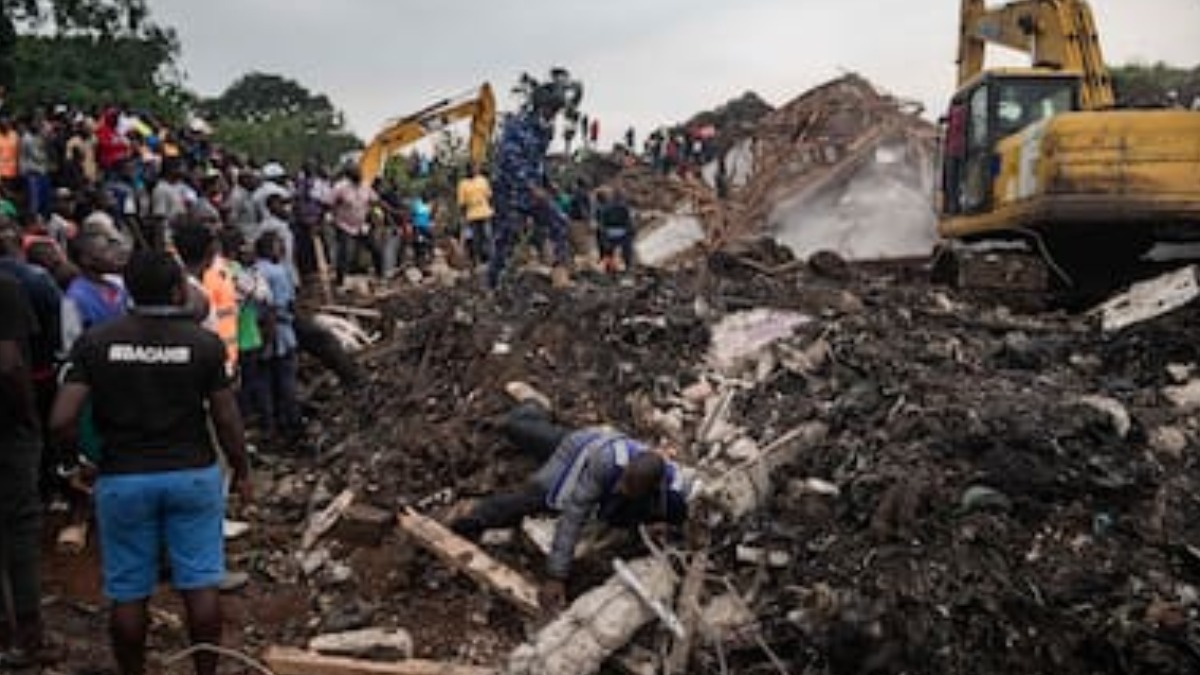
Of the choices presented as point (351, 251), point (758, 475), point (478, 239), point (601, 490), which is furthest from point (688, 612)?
point (478, 239)

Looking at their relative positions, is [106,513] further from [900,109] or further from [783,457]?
[900,109]

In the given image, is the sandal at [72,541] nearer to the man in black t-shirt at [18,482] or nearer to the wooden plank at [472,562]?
the man in black t-shirt at [18,482]

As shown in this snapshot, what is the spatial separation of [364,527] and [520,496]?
982 mm

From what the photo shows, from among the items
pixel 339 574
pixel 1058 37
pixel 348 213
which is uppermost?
pixel 1058 37

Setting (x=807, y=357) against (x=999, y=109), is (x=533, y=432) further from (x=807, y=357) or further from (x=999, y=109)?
(x=999, y=109)

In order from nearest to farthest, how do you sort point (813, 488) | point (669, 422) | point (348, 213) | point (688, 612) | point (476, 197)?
point (688, 612) < point (813, 488) < point (669, 422) < point (348, 213) < point (476, 197)

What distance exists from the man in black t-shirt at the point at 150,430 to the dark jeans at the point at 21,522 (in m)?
0.62

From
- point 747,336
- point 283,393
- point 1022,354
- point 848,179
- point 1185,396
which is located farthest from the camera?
point 848,179

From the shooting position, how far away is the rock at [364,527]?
7809 millimetres

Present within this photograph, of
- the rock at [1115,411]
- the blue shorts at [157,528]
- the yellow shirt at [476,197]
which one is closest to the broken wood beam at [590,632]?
the blue shorts at [157,528]

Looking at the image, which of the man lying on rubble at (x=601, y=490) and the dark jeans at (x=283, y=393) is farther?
the dark jeans at (x=283, y=393)

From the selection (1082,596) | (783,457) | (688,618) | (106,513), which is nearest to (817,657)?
(688,618)

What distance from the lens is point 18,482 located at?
5629 millimetres

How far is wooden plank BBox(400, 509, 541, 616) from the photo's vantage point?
6.78 m
